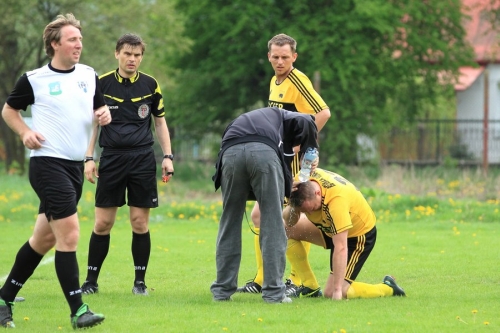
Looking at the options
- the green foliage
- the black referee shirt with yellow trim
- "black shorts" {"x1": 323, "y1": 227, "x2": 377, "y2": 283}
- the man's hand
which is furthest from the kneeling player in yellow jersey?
the green foliage

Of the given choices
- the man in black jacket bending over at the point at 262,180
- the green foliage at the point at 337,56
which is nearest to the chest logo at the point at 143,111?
the man in black jacket bending over at the point at 262,180

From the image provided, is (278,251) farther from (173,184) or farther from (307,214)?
(173,184)

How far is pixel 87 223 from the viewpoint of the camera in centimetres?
1636

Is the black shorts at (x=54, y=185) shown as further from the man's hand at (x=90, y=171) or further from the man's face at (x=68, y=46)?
the man's hand at (x=90, y=171)

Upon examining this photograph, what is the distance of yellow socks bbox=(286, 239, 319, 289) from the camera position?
8.45 m

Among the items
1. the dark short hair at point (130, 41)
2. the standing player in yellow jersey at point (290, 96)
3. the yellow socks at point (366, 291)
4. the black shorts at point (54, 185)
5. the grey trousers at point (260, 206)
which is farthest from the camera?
the standing player in yellow jersey at point (290, 96)

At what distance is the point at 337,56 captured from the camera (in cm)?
Result: 2689

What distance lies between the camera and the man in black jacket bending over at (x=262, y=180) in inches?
295

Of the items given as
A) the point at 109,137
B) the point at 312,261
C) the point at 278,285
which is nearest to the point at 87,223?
the point at 312,261

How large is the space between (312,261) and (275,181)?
147 inches

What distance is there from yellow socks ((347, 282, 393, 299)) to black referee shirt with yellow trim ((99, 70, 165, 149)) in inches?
91.2

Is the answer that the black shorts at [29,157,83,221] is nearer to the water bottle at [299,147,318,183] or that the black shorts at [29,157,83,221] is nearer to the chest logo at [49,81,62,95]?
the chest logo at [49,81,62,95]

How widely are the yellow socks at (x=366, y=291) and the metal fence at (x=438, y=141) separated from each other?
67.2 ft

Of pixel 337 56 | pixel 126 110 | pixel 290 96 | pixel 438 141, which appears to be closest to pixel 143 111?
pixel 126 110
